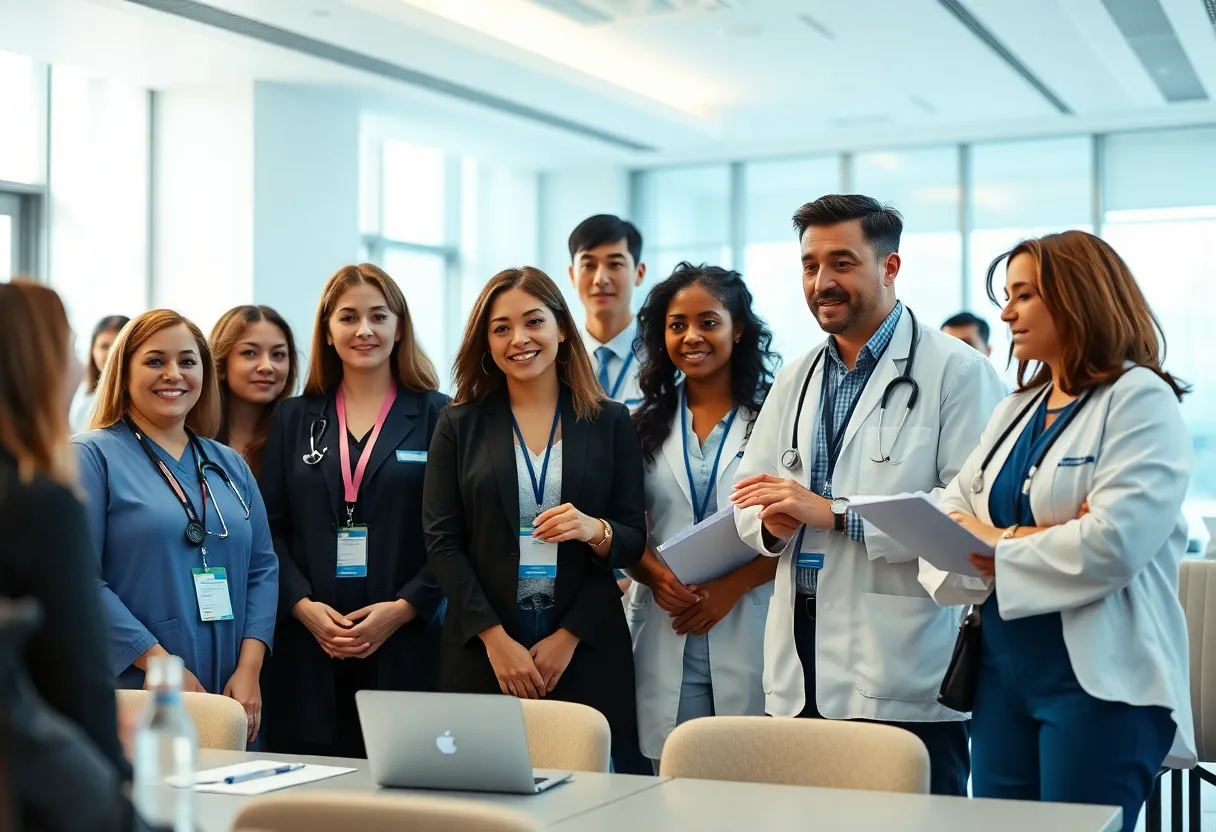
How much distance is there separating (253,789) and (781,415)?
163cm

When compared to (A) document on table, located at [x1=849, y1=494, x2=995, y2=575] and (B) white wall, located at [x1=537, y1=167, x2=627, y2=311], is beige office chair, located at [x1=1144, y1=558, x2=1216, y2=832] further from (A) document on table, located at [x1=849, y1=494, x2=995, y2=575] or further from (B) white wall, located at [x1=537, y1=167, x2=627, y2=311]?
(B) white wall, located at [x1=537, y1=167, x2=627, y2=311]

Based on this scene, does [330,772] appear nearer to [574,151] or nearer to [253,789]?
[253,789]

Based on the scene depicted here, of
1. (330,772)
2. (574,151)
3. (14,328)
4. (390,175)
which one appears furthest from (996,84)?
(14,328)

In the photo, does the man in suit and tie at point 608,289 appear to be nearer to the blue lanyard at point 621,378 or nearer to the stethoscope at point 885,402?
the blue lanyard at point 621,378

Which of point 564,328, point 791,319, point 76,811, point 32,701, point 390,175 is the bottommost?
point 76,811

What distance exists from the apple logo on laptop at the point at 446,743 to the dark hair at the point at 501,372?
138 cm

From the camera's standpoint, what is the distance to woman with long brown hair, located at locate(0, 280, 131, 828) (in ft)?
4.15

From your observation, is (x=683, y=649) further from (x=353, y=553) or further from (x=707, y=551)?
(x=353, y=553)

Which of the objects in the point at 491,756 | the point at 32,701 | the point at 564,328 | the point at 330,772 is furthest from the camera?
the point at 564,328

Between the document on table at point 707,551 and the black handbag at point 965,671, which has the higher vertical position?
the document on table at point 707,551

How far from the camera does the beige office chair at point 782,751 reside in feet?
7.95

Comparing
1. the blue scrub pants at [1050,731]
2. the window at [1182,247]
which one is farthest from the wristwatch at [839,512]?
the window at [1182,247]

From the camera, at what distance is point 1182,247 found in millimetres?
10562

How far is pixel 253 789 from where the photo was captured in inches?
90.6
